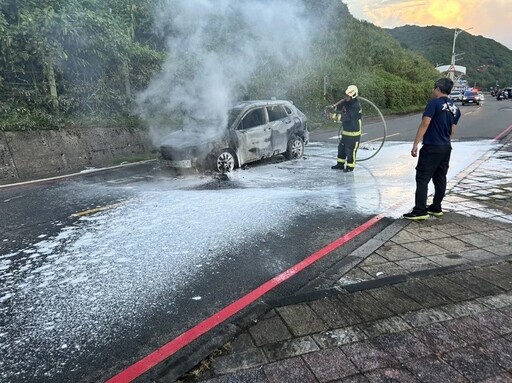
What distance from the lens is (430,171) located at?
5305 mm

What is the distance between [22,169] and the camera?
918 cm

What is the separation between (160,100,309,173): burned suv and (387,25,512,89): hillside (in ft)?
332

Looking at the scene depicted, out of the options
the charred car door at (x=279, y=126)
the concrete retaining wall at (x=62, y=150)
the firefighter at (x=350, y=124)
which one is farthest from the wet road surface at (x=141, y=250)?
the concrete retaining wall at (x=62, y=150)

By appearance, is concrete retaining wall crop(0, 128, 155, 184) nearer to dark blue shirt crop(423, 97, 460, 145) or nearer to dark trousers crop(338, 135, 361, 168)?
dark trousers crop(338, 135, 361, 168)

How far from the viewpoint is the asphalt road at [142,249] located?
9.33ft

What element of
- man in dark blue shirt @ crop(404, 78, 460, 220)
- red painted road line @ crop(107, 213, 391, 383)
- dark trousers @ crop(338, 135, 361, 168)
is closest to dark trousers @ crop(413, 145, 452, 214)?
man in dark blue shirt @ crop(404, 78, 460, 220)

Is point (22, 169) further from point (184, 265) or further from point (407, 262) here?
point (407, 262)

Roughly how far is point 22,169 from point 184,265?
7164 mm

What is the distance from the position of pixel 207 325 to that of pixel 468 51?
140 meters

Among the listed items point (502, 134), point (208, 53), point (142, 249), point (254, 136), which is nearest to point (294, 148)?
point (254, 136)

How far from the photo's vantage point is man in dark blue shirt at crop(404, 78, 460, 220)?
16.8ft

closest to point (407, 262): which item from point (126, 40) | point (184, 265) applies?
point (184, 265)

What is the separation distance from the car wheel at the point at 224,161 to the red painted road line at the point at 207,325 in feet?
14.2

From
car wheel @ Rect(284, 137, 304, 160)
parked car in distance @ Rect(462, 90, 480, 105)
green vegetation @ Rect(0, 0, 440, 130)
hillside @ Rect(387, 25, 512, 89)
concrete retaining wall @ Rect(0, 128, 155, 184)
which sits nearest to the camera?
concrete retaining wall @ Rect(0, 128, 155, 184)
